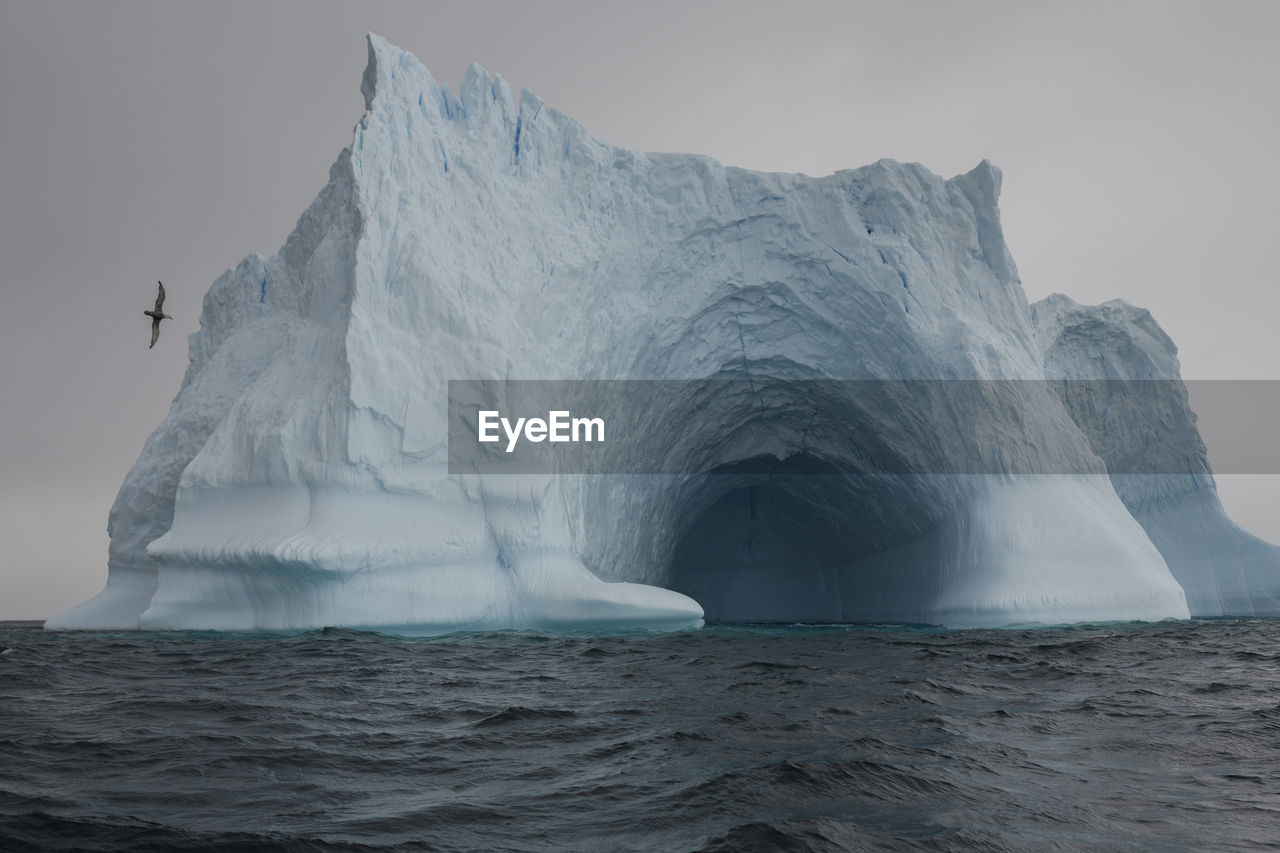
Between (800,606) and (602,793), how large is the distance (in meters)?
21.9

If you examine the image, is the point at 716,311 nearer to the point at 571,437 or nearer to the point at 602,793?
the point at 571,437

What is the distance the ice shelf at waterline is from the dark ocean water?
316 centimetres

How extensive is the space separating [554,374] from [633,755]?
9.28m

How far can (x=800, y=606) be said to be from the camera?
25.0 metres

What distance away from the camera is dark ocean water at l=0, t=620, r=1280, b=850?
3.27 m

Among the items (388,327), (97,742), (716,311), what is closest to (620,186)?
(716,311)

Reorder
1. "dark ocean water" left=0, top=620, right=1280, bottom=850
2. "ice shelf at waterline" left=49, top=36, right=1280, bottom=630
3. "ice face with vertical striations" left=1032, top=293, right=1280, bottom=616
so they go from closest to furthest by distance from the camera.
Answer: "dark ocean water" left=0, top=620, right=1280, bottom=850
"ice shelf at waterline" left=49, top=36, right=1280, bottom=630
"ice face with vertical striations" left=1032, top=293, right=1280, bottom=616

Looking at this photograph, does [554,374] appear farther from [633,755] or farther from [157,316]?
[633,755]

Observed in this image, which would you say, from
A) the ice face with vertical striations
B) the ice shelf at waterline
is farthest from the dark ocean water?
the ice face with vertical striations

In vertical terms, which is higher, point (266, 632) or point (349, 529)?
point (349, 529)

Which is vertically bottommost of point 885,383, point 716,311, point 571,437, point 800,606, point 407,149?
point 800,606

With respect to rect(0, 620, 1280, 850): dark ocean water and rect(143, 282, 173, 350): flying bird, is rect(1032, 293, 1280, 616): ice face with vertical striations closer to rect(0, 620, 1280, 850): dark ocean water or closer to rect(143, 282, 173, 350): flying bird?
rect(0, 620, 1280, 850): dark ocean water
